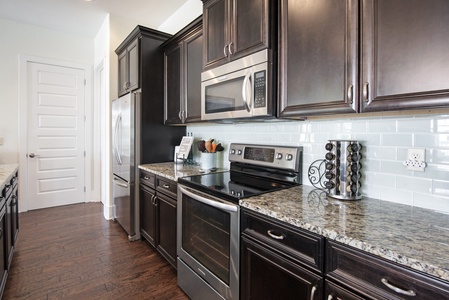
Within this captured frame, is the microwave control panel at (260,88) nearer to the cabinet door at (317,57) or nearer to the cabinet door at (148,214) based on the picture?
the cabinet door at (317,57)

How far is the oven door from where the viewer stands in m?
1.40

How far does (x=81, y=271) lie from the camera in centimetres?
218

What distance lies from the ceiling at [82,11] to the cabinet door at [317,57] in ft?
7.52

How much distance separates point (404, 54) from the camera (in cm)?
97

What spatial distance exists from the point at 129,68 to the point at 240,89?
1.93 meters

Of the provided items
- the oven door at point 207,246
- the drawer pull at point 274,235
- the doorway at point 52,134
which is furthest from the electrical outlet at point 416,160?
the doorway at point 52,134

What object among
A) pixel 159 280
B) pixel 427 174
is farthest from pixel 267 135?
pixel 159 280

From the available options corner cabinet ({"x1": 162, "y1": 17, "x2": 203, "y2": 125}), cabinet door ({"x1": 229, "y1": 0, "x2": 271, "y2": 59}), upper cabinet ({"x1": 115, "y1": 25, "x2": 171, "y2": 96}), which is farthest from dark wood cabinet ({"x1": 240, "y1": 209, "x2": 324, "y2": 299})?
upper cabinet ({"x1": 115, "y1": 25, "x2": 171, "y2": 96})

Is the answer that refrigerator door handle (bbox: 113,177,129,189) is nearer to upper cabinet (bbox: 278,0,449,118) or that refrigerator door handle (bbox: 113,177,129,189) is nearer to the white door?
the white door

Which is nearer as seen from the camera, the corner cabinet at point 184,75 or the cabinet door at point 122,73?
the corner cabinet at point 184,75

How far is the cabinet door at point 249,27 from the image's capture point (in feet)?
4.99

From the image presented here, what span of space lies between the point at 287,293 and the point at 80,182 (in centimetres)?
434

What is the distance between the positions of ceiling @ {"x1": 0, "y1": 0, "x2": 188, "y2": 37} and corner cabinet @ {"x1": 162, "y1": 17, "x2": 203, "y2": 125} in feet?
2.78

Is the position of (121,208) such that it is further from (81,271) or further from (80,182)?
(80,182)
